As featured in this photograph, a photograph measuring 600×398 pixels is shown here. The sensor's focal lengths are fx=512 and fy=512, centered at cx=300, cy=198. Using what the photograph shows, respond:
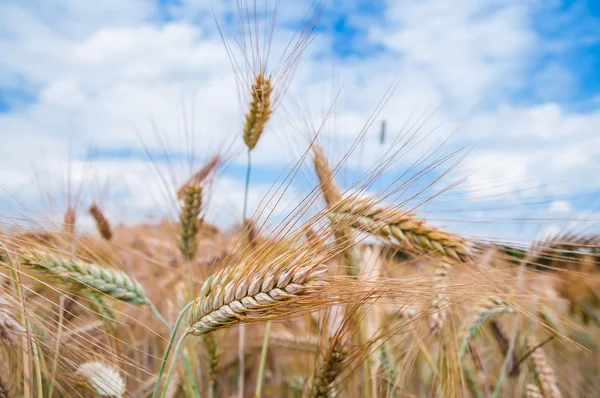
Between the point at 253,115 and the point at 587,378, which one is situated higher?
the point at 253,115

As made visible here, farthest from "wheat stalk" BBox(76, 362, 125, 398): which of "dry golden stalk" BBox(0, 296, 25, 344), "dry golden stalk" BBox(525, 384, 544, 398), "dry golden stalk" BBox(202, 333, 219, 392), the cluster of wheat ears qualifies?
"dry golden stalk" BBox(525, 384, 544, 398)

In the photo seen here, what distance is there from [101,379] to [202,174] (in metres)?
0.96

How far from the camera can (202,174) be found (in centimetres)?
207

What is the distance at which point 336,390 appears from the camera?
145cm

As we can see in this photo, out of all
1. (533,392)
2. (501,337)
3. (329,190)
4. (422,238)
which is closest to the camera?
(422,238)

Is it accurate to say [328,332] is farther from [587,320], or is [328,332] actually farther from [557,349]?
[587,320]

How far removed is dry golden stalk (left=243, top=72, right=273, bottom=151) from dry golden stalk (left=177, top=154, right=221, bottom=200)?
282 millimetres

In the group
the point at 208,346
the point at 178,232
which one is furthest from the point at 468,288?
the point at 178,232

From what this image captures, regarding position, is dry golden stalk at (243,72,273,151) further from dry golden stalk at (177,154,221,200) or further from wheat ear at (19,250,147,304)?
wheat ear at (19,250,147,304)

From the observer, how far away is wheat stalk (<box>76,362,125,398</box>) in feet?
4.19

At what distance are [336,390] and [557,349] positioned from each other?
8.87ft

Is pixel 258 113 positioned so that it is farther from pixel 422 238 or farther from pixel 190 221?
pixel 422 238

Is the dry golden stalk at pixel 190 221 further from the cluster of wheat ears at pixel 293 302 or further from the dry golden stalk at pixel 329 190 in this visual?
the dry golden stalk at pixel 329 190

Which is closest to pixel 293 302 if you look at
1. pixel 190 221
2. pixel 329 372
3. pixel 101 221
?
pixel 329 372
